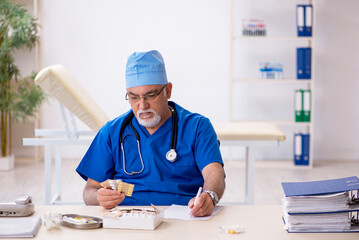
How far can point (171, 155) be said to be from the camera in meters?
2.05

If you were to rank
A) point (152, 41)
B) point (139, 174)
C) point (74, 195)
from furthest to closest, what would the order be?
point (152, 41)
point (74, 195)
point (139, 174)

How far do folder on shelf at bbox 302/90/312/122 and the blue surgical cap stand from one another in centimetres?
329

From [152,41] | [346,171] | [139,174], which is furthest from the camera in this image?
[152,41]

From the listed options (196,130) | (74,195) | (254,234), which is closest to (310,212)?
(254,234)

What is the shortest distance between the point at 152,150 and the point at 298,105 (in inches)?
132

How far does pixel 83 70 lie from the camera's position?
5.50 m

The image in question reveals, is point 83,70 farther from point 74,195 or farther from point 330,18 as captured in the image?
point 330,18

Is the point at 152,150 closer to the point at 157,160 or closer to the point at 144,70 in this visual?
the point at 157,160

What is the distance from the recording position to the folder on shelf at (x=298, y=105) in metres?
5.17

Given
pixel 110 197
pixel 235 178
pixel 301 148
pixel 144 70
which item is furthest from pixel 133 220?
pixel 301 148

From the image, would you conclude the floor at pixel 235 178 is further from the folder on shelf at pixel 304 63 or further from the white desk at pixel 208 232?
the white desk at pixel 208 232

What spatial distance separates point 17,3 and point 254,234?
4163mm

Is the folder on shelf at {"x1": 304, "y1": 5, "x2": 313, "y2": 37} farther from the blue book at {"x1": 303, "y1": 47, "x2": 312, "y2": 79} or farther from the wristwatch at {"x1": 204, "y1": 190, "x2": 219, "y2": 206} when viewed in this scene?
the wristwatch at {"x1": 204, "y1": 190, "x2": 219, "y2": 206}

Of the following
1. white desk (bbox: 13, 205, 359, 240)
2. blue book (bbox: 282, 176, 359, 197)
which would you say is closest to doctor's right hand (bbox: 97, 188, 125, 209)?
white desk (bbox: 13, 205, 359, 240)
